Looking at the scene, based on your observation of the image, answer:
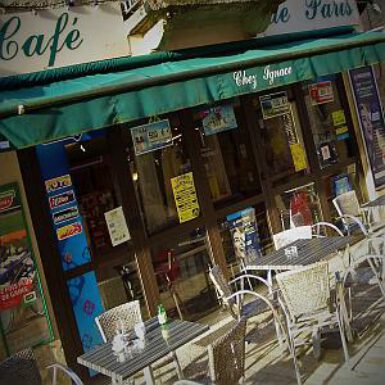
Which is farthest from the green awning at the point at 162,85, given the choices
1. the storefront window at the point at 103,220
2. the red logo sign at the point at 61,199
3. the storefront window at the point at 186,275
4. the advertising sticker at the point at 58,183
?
the storefront window at the point at 186,275

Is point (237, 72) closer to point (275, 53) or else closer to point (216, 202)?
point (275, 53)

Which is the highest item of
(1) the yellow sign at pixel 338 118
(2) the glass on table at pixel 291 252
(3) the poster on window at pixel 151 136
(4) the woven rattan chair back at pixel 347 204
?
(3) the poster on window at pixel 151 136

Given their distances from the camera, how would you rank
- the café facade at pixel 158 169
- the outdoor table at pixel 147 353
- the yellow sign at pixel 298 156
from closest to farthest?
1. the outdoor table at pixel 147 353
2. the café facade at pixel 158 169
3. the yellow sign at pixel 298 156

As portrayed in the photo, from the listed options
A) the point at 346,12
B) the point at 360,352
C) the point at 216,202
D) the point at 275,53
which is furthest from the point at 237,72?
the point at 346,12

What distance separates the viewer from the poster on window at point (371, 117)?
9477mm

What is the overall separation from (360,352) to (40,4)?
504 cm

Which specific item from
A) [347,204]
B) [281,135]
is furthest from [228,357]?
[281,135]

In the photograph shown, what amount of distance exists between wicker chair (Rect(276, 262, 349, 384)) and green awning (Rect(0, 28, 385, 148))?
209 cm

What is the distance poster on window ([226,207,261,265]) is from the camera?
289 inches

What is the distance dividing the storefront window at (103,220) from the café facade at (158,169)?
0.01 m

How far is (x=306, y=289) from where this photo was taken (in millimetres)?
4480

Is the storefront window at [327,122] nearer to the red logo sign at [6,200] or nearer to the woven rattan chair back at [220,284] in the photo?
the woven rattan chair back at [220,284]

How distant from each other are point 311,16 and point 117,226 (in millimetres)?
5147

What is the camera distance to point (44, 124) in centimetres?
446
